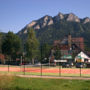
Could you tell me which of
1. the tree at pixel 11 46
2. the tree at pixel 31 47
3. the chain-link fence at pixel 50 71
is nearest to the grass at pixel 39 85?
the chain-link fence at pixel 50 71

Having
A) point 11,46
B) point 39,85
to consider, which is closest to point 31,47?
point 11,46

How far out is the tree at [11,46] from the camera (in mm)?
52094

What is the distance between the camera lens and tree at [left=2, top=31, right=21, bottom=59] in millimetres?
52094

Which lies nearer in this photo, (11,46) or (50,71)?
(50,71)

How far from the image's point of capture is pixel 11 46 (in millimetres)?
52531

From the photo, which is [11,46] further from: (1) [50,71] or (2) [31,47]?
(1) [50,71]

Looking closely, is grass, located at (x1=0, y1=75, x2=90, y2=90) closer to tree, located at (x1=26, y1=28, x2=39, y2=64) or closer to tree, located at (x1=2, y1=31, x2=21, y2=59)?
tree, located at (x1=26, y1=28, x2=39, y2=64)

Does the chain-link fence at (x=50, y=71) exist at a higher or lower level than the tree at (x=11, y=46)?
lower

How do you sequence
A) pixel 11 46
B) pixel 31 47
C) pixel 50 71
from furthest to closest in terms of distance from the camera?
pixel 31 47 < pixel 11 46 < pixel 50 71

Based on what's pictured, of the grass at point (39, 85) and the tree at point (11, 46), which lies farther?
the tree at point (11, 46)

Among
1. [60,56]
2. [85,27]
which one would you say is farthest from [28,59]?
[85,27]

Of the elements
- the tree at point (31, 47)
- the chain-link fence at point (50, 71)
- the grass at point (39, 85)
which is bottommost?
the chain-link fence at point (50, 71)

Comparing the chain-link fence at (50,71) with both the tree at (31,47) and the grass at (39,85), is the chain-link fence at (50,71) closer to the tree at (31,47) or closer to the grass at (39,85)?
the grass at (39,85)

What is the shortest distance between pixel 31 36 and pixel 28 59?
7.42m
